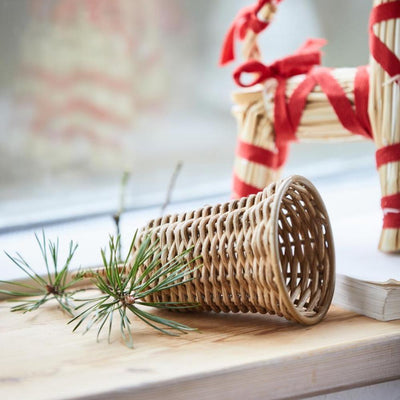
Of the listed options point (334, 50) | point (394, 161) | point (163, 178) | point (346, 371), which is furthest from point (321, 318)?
point (334, 50)

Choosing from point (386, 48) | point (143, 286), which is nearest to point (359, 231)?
point (386, 48)

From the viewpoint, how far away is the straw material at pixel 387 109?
70cm

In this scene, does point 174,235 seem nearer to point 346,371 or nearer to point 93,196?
point 346,371

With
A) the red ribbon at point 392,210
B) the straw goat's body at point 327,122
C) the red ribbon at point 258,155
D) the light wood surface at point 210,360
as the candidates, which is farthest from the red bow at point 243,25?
the light wood surface at point 210,360

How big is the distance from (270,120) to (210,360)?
0.36 meters

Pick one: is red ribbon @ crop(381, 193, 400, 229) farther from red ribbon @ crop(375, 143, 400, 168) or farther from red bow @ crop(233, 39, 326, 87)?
red bow @ crop(233, 39, 326, 87)

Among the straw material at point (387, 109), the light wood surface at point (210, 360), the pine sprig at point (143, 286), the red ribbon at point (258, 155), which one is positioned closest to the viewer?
the light wood surface at point (210, 360)

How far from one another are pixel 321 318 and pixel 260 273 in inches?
3.5

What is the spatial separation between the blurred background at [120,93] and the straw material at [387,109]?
35cm

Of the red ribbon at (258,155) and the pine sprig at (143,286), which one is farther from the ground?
the red ribbon at (258,155)

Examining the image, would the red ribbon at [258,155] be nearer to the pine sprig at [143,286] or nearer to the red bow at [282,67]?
the red bow at [282,67]

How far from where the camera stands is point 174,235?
0.63 metres

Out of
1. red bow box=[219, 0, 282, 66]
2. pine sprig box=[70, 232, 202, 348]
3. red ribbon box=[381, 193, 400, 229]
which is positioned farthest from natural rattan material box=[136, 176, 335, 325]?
red bow box=[219, 0, 282, 66]

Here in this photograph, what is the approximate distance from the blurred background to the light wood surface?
1.10 ft
